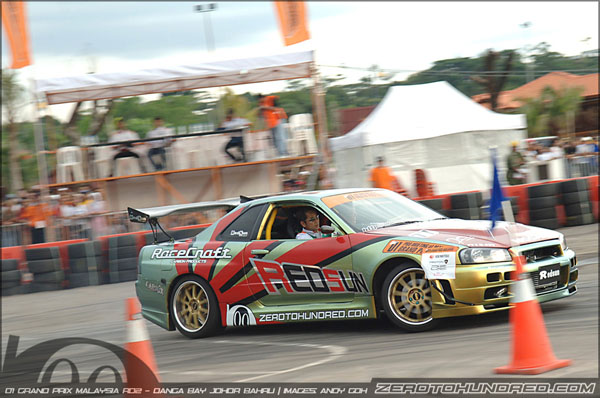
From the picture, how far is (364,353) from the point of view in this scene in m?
6.36

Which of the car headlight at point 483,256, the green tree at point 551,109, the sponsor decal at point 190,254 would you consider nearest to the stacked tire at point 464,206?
the sponsor decal at point 190,254

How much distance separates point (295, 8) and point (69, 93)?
5.62m

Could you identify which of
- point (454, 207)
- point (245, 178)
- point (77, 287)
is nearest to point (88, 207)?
point (77, 287)

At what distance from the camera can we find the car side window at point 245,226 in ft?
26.8

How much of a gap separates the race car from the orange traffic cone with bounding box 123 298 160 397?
249 cm

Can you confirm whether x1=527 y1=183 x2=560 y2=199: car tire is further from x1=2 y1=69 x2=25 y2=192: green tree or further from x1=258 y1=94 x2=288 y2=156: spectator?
x1=2 y1=69 x2=25 y2=192: green tree

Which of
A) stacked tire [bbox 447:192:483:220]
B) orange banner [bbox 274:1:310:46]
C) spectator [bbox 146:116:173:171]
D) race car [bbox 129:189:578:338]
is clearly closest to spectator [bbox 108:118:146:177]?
spectator [bbox 146:116:173:171]

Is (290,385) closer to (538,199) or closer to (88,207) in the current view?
(538,199)

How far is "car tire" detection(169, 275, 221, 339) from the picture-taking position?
27.0ft

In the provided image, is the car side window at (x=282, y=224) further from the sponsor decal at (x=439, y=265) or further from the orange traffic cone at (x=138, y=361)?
the orange traffic cone at (x=138, y=361)

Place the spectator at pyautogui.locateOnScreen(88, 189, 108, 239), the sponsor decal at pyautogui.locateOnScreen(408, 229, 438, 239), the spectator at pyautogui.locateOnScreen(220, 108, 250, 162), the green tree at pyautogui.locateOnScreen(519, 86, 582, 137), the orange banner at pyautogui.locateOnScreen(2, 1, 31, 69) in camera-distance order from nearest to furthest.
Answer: the sponsor decal at pyautogui.locateOnScreen(408, 229, 438, 239) → the spectator at pyautogui.locateOnScreen(88, 189, 108, 239) → the spectator at pyautogui.locateOnScreen(220, 108, 250, 162) → the orange banner at pyautogui.locateOnScreen(2, 1, 31, 69) → the green tree at pyautogui.locateOnScreen(519, 86, 582, 137)

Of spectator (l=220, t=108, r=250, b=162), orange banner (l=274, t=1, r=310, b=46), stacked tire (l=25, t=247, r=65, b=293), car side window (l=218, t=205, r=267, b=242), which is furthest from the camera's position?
orange banner (l=274, t=1, r=310, b=46)

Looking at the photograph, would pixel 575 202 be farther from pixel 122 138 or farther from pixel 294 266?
pixel 122 138

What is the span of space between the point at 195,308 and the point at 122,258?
6996 mm
